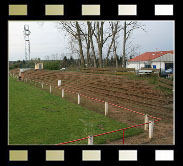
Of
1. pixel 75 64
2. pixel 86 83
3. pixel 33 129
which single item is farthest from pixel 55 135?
pixel 75 64

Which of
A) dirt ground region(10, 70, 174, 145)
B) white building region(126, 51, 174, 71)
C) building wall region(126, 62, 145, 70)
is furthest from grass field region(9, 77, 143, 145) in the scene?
building wall region(126, 62, 145, 70)

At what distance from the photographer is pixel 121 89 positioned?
11055 millimetres

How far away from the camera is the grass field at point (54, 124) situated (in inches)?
232

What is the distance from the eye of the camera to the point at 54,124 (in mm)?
7137

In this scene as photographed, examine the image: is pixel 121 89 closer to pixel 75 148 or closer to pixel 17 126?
pixel 17 126

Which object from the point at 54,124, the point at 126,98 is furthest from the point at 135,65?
the point at 54,124

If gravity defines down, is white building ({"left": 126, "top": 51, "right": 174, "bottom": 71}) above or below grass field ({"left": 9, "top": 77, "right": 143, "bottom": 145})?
above

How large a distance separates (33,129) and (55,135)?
86cm

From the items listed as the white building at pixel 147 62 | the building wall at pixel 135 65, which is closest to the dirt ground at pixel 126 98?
the building wall at pixel 135 65

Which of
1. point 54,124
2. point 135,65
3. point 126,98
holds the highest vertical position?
point 135,65

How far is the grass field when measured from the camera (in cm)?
588

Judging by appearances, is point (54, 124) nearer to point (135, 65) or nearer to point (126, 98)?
point (126, 98)

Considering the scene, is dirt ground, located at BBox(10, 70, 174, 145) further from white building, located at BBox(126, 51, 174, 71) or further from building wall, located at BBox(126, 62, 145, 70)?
white building, located at BBox(126, 51, 174, 71)

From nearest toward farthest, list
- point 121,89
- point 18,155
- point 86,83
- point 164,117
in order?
point 18,155 → point 164,117 → point 121,89 → point 86,83
